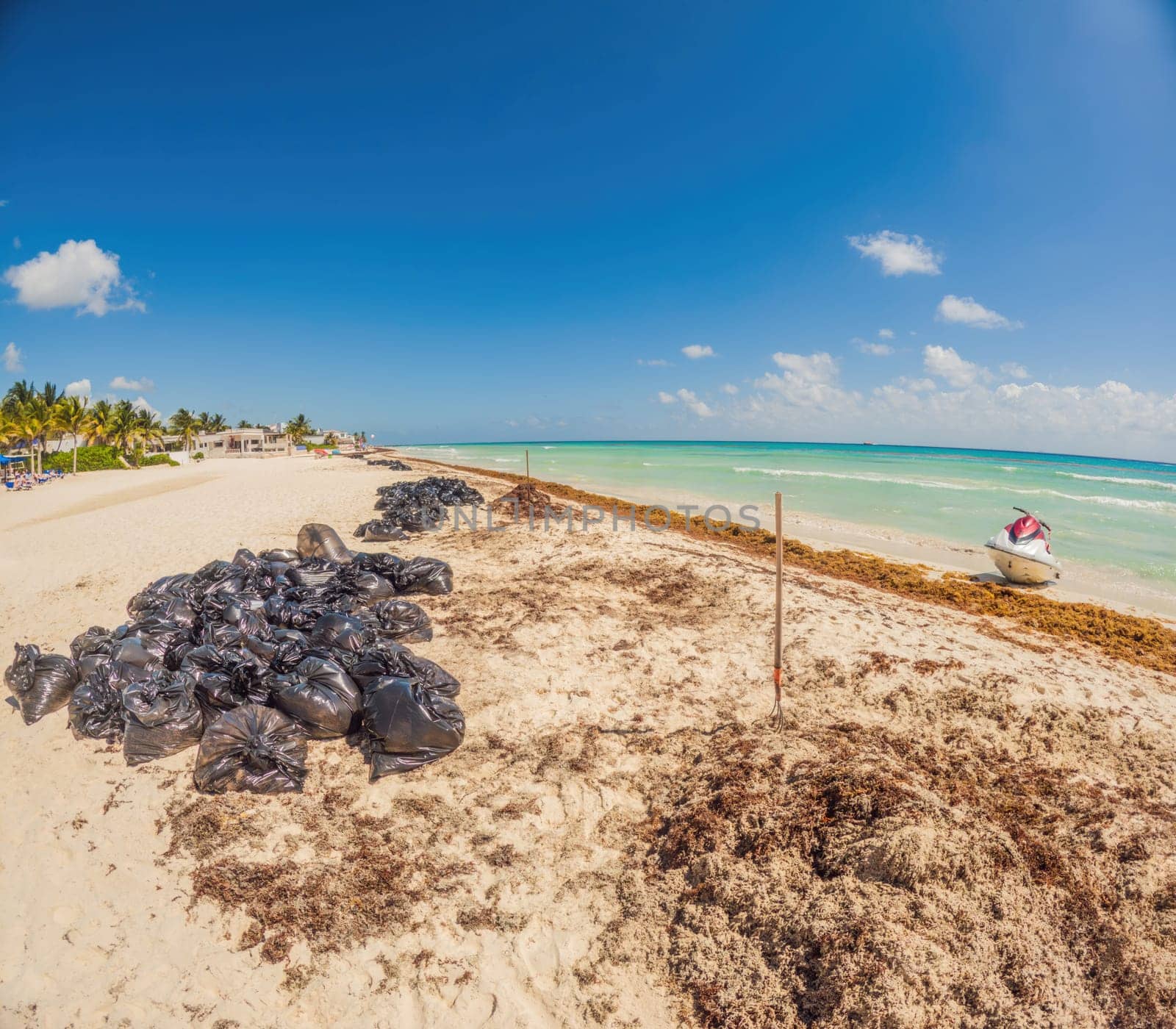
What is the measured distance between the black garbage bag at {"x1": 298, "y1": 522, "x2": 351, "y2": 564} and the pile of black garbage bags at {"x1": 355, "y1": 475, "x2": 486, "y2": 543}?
1.45 meters

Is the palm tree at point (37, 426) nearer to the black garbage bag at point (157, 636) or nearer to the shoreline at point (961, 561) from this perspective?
the black garbage bag at point (157, 636)

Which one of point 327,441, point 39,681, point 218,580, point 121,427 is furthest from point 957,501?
point 327,441

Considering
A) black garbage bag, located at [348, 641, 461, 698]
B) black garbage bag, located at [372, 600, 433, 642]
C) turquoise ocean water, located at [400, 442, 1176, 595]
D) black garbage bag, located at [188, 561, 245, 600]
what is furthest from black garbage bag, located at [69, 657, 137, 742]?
turquoise ocean water, located at [400, 442, 1176, 595]

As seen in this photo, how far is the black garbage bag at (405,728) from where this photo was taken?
3852 millimetres

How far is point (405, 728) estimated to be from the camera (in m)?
3.88

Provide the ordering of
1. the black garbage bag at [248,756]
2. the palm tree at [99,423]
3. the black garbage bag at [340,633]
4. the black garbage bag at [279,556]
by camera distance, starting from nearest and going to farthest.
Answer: the black garbage bag at [248,756]
the black garbage bag at [340,633]
the black garbage bag at [279,556]
the palm tree at [99,423]

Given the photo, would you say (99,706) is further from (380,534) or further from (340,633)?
(380,534)

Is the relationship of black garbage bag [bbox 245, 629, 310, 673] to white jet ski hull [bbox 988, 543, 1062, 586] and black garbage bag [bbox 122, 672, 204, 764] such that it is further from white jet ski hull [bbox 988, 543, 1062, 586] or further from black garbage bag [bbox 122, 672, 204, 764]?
white jet ski hull [bbox 988, 543, 1062, 586]

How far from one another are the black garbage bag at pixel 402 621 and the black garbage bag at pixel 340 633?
1.30 ft

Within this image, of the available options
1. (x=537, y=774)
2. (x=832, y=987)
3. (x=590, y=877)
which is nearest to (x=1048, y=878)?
(x=832, y=987)

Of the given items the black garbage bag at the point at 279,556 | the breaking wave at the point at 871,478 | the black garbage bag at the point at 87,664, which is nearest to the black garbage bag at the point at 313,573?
the black garbage bag at the point at 279,556

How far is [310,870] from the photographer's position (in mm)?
2996

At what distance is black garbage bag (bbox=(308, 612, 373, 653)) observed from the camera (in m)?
4.99

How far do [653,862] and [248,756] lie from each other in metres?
2.83
